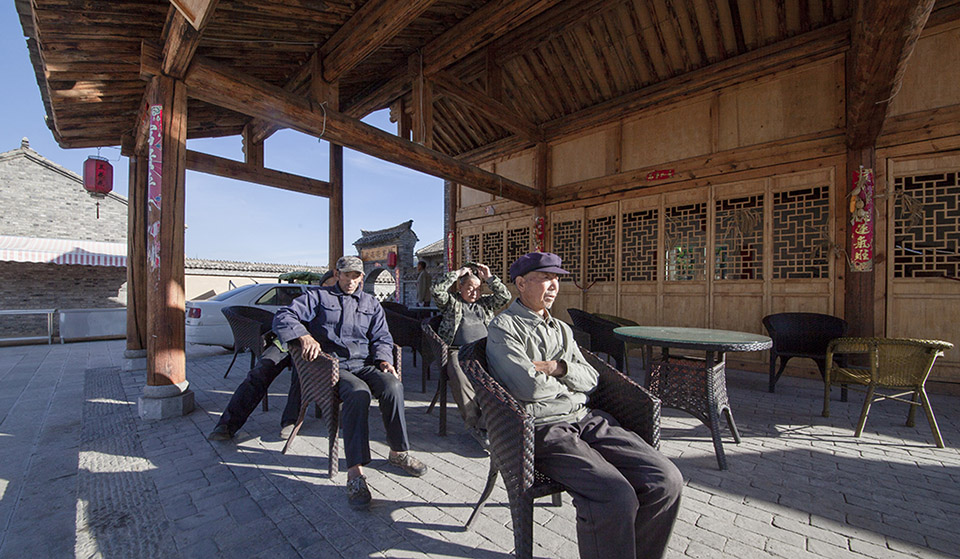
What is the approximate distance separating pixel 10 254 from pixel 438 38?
39.9ft

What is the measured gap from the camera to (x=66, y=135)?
541cm

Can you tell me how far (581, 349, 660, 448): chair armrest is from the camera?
71.9 inches

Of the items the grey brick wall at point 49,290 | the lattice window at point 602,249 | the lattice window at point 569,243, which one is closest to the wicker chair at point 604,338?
the lattice window at point 602,249

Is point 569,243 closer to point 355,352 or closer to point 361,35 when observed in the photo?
point 361,35

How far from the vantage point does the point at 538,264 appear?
1.94 m

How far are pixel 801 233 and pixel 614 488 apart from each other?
18.8 feet

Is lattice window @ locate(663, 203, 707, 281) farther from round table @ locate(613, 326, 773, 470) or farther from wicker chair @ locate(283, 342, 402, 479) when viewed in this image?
wicker chair @ locate(283, 342, 402, 479)

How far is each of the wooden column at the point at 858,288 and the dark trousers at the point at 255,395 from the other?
6.23 m

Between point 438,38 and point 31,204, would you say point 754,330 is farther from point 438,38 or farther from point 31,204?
point 31,204

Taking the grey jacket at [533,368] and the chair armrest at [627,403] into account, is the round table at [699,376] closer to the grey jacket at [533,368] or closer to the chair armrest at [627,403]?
the chair armrest at [627,403]

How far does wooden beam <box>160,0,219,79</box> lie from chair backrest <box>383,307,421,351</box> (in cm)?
313

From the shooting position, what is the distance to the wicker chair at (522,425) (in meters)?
1.54

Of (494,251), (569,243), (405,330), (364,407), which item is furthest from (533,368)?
(494,251)

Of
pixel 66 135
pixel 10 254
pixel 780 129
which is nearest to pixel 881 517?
pixel 780 129
